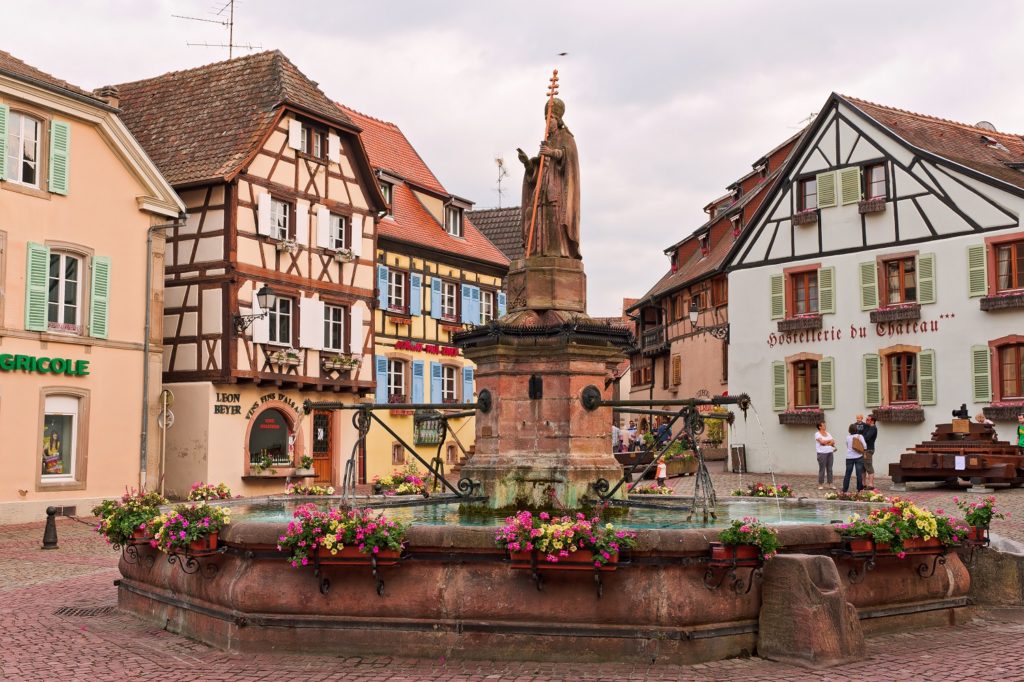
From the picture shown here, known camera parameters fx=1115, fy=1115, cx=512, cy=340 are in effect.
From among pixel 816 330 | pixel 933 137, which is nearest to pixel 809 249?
pixel 816 330

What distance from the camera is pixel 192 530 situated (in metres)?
8.74

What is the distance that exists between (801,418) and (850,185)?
681cm

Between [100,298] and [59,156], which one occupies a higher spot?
[59,156]

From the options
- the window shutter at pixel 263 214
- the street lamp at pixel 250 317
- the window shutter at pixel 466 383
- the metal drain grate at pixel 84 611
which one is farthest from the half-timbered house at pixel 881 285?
the metal drain grate at pixel 84 611

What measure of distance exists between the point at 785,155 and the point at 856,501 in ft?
104

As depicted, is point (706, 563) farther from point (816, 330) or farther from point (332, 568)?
point (816, 330)

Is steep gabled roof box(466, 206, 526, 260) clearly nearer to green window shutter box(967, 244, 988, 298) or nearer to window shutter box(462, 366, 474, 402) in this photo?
window shutter box(462, 366, 474, 402)

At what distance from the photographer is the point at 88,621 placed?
10.2 meters

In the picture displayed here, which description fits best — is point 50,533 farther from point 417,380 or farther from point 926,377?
point 926,377

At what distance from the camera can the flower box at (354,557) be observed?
7977mm

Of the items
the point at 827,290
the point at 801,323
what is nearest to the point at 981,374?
the point at 827,290

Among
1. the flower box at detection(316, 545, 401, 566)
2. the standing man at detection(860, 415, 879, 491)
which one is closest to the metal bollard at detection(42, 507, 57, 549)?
the flower box at detection(316, 545, 401, 566)

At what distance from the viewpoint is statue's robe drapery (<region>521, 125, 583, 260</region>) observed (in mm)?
12039

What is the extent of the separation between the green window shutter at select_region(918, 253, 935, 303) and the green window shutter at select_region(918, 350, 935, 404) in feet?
4.80
